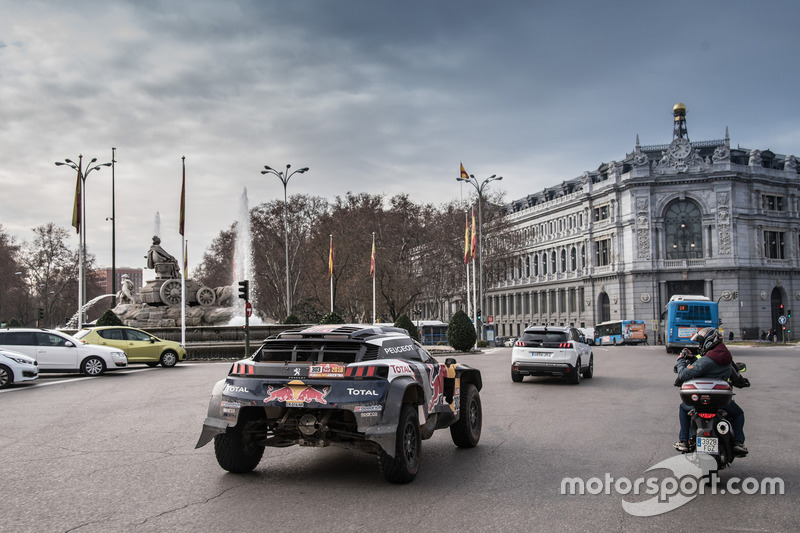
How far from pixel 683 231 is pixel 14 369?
74.1 m

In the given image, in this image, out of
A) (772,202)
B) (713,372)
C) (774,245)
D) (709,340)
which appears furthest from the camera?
(772,202)

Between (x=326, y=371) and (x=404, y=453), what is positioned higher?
(x=326, y=371)

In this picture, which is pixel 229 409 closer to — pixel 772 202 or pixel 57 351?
pixel 57 351

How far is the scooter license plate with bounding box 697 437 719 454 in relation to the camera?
7066 mm

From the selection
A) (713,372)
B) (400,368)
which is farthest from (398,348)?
(713,372)

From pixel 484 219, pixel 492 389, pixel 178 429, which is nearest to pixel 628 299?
pixel 484 219

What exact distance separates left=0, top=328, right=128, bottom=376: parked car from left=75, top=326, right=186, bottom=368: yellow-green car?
8.10 ft

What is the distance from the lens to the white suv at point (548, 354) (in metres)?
19.4

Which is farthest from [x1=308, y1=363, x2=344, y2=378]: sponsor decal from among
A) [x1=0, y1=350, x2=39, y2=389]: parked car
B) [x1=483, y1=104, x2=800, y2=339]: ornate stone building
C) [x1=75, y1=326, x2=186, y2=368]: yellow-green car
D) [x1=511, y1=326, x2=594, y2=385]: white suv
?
[x1=483, y1=104, x2=800, y2=339]: ornate stone building

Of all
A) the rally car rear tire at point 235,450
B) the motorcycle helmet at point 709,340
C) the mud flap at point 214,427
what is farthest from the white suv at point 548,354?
the mud flap at point 214,427

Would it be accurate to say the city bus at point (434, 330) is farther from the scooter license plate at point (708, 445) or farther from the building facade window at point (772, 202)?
the scooter license plate at point (708, 445)

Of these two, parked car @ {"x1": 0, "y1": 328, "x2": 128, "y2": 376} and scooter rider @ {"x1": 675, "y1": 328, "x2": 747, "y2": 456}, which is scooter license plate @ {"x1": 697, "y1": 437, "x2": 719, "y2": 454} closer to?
scooter rider @ {"x1": 675, "y1": 328, "x2": 747, "y2": 456}

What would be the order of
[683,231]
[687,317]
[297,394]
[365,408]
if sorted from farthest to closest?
[683,231]
[687,317]
[297,394]
[365,408]

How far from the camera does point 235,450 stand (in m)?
7.68
